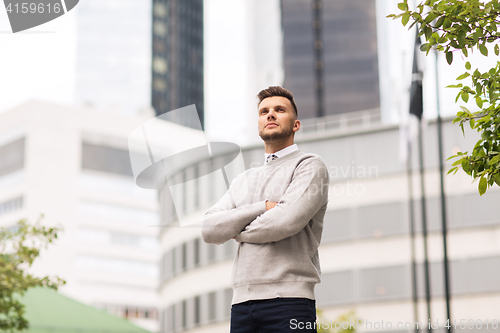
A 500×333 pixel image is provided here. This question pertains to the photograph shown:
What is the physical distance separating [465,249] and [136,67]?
95.0 meters

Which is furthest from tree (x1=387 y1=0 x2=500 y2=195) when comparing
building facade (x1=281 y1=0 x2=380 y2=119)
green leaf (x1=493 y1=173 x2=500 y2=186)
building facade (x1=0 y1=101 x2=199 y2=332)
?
building facade (x1=281 y1=0 x2=380 y2=119)

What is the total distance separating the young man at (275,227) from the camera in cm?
287

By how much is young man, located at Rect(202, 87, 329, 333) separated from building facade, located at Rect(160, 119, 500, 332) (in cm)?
2571

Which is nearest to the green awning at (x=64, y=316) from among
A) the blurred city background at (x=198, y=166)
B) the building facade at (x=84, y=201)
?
the blurred city background at (x=198, y=166)

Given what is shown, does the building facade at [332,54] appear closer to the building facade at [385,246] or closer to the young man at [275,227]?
the building facade at [385,246]

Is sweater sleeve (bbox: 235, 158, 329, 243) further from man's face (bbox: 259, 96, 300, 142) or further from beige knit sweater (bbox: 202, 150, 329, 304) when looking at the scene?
man's face (bbox: 259, 96, 300, 142)

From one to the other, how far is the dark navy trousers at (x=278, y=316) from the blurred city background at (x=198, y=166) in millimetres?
1178

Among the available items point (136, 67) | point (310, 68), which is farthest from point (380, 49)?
point (136, 67)

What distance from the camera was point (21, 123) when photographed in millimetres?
71062

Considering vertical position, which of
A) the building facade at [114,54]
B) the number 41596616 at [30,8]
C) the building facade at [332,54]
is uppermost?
the building facade at [114,54]

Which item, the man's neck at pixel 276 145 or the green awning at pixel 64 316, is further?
the green awning at pixel 64 316

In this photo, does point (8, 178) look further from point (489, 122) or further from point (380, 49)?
point (489, 122)

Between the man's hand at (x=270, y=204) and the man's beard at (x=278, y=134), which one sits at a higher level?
the man's beard at (x=278, y=134)

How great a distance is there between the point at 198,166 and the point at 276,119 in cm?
185
